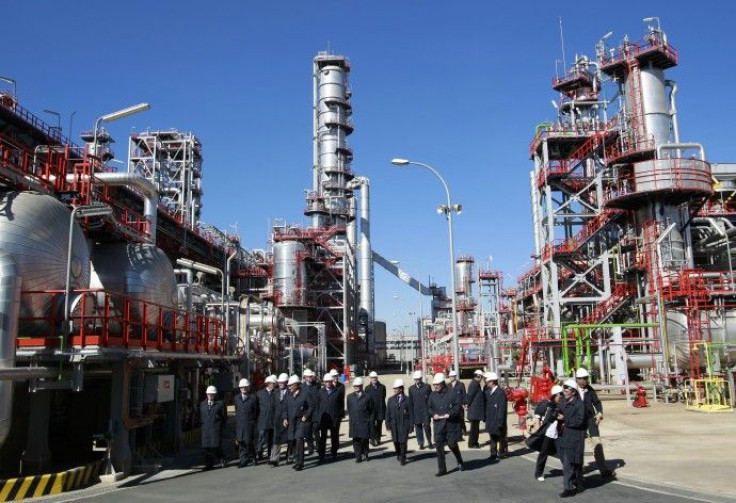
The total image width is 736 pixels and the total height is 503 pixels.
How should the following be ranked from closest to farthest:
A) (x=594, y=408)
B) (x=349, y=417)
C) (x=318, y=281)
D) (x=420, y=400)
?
1. (x=594, y=408)
2. (x=349, y=417)
3. (x=420, y=400)
4. (x=318, y=281)

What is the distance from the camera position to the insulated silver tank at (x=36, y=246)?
39.7 feet

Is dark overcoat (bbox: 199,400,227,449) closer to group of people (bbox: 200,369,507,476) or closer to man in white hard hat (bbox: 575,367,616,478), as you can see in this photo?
group of people (bbox: 200,369,507,476)

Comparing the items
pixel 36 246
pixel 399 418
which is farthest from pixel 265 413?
pixel 36 246

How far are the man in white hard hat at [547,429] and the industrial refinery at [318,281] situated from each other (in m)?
6.00

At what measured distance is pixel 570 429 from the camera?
9.80m

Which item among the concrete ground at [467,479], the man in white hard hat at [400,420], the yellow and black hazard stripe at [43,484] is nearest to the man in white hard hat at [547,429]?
the concrete ground at [467,479]

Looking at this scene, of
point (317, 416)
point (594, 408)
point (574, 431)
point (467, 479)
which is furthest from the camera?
point (317, 416)

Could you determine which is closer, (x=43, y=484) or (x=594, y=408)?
(x=43, y=484)

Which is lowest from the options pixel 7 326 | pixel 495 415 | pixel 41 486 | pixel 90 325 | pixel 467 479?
pixel 467 479

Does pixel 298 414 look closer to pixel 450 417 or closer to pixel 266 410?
pixel 266 410

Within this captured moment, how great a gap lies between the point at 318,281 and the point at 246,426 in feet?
162

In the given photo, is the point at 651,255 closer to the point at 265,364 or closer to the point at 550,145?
the point at 550,145

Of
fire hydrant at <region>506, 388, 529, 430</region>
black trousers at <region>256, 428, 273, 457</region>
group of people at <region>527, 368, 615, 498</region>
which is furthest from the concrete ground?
fire hydrant at <region>506, 388, 529, 430</region>

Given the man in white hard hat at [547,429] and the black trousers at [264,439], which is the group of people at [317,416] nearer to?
the black trousers at [264,439]
